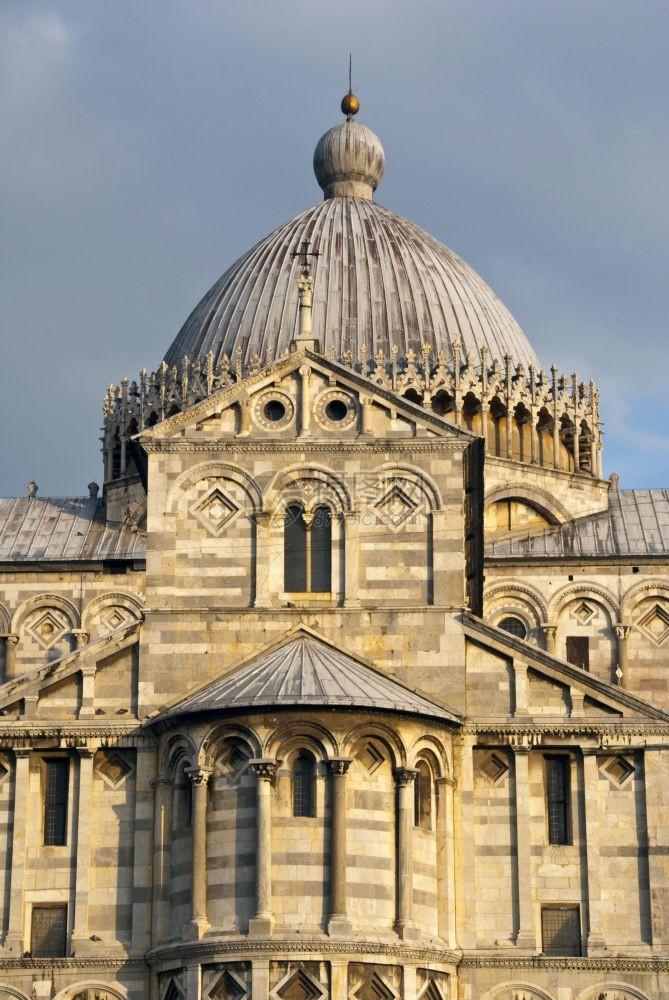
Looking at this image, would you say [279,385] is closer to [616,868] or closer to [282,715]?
[282,715]

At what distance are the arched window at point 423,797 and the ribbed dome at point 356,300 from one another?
19023 mm

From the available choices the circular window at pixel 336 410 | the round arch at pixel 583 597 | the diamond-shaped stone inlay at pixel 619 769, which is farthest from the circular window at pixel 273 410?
the round arch at pixel 583 597

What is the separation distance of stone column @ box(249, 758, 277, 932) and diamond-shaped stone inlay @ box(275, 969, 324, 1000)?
3.23 ft

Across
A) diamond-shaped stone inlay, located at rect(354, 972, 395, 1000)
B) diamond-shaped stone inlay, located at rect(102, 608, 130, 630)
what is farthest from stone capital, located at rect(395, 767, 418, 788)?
diamond-shaped stone inlay, located at rect(102, 608, 130, 630)

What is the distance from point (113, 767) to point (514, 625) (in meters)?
15.4

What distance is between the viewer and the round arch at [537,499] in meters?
67.1

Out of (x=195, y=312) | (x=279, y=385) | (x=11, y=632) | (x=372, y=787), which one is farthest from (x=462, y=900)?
(x=195, y=312)

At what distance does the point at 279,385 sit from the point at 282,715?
8.03 m

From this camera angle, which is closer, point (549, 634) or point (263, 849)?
point (263, 849)

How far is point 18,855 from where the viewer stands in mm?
51125

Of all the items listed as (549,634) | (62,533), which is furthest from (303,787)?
(62,533)

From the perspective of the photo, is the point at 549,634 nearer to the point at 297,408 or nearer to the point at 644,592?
the point at 644,592

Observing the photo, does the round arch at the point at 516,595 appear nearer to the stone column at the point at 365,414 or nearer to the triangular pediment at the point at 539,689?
the stone column at the point at 365,414

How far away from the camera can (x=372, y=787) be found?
1959 inches
